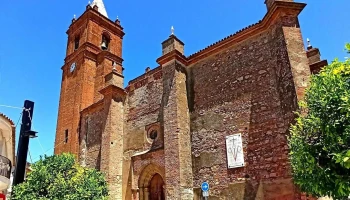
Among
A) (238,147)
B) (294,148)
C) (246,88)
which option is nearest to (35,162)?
(238,147)

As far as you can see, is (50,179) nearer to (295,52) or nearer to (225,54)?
(225,54)

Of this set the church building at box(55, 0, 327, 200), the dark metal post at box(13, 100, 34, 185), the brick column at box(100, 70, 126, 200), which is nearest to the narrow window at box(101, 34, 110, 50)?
the church building at box(55, 0, 327, 200)

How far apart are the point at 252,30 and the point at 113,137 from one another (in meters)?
8.42

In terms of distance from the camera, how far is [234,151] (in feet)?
36.3

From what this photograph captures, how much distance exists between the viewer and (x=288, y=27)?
10953 mm

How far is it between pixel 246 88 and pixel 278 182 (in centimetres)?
373

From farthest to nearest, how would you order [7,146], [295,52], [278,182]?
[7,146], [295,52], [278,182]

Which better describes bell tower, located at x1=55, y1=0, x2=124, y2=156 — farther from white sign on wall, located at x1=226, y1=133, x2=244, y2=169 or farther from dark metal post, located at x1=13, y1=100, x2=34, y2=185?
white sign on wall, located at x1=226, y1=133, x2=244, y2=169

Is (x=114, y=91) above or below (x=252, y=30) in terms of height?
below

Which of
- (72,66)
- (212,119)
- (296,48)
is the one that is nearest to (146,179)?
(212,119)

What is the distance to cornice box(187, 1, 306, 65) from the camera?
11.1 m

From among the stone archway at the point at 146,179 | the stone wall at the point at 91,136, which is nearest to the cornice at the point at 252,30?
the stone archway at the point at 146,179

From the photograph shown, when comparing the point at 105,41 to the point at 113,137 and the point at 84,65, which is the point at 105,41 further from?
the point at 113,137

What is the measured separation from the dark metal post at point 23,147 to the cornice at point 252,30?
756cm
